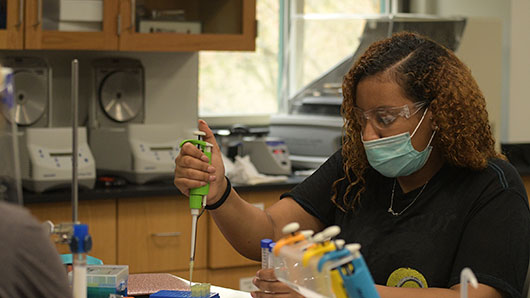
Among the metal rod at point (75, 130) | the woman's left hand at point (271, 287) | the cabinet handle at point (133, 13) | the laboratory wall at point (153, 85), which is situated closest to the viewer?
the metal rod at point (75, 130)

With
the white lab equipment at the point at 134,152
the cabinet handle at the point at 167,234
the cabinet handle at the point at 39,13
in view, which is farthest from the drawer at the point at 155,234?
the cabinet handle at the point at 39,13

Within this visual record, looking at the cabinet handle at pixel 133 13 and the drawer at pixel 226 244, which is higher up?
the cabinet handle at pixel 133 13

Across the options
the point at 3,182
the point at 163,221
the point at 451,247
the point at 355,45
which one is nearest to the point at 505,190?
the point at 451,247

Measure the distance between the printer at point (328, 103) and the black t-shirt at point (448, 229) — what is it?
178 centimetres

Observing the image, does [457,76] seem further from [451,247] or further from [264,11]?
[264,11]

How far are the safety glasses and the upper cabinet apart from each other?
5.42ft

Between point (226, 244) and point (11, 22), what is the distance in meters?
1.23

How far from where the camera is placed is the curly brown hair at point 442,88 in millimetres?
1828

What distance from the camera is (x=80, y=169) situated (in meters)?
3.12

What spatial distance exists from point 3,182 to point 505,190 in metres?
1.14

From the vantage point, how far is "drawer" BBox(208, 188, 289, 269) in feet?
10.8

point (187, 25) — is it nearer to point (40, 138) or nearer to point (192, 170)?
point (40, 138)

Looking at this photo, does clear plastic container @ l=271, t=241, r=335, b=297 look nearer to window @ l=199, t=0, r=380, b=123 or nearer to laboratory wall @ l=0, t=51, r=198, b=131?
laboratory wall @ l=0, t=51, r=198, b=131

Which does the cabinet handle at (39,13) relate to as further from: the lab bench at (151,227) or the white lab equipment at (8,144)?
the white lab equipment at (8,144)
